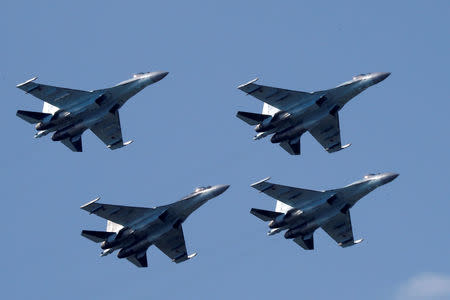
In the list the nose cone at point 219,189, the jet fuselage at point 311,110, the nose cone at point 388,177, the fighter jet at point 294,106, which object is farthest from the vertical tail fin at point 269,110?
the nose cone at point 388,177

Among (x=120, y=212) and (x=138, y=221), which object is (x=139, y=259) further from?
(x=120, y=212)

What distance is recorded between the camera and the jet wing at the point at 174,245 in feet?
447

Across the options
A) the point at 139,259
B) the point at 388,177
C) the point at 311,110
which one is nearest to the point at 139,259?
the point at 139,259

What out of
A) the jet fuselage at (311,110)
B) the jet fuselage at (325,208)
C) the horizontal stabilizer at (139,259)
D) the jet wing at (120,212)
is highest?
the jet fuselage at (311,110)

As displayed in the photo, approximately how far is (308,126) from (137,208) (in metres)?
17.9

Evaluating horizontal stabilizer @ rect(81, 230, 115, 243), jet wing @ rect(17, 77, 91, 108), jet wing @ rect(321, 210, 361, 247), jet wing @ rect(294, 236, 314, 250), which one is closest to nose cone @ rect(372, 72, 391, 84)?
jet wing @ rect(321, 210, 361, 247)

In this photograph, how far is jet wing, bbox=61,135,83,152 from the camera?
136500 millimetres

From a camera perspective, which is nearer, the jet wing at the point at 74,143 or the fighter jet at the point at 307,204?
the fighter jet at the point at 307,204

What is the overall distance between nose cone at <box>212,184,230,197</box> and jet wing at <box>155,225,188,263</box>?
738 centimetres

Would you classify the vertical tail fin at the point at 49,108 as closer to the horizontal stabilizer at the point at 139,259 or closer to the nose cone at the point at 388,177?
the horizontal stabilizer at the point at 139,259

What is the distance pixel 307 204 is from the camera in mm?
133125

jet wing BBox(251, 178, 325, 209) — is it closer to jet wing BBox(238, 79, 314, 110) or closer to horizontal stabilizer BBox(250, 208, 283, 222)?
horizontal stabilizer BBox(250, 208, 283, 222)

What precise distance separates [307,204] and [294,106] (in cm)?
926

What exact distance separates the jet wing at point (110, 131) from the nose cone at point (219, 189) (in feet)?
43.8
